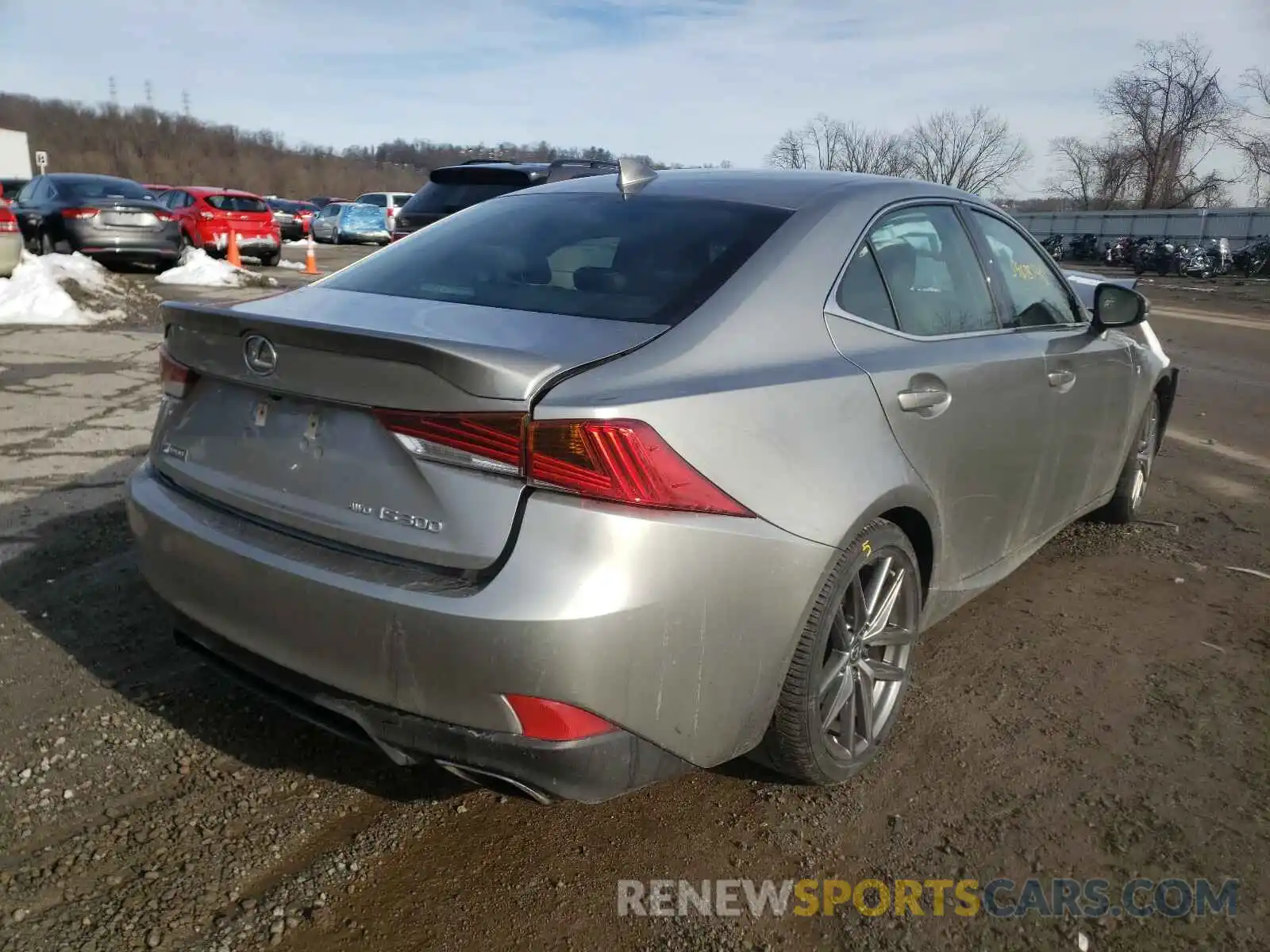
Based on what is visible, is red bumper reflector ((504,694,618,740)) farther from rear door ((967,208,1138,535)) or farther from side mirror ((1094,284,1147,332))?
side mirror ((1094,284,1147,332))

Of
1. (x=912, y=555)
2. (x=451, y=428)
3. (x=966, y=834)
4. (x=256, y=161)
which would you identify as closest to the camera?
(x=451, y=428)

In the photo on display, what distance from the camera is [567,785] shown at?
81.7 inches

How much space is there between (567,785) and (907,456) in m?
1.27

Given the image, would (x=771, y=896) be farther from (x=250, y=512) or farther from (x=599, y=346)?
(x=250, y=512)

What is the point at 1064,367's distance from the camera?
3676 millimetres

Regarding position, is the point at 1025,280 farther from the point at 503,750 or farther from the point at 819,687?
the point at 503,750

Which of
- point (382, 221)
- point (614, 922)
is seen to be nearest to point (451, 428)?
point (614, 922)

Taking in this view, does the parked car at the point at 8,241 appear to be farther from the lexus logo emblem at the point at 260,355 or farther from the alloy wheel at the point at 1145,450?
the alloy wheel at the point at 1145,450

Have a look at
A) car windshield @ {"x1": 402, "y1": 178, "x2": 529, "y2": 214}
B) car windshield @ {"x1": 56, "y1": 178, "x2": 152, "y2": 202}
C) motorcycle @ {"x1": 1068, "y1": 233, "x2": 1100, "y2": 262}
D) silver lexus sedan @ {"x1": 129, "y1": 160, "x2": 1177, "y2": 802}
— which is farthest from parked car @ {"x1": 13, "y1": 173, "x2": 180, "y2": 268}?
motorcycle @ {"x1": 1068, "y1": 233, "x2": 1100, "y2": 262}

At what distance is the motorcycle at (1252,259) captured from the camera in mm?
34281

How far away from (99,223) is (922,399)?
50.2ft

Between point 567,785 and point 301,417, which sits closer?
point 567,785

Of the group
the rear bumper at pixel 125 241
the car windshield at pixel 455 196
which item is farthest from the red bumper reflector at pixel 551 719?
the rear bumper at pixel 125 241

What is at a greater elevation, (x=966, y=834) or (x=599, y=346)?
(x=599, y=346)
